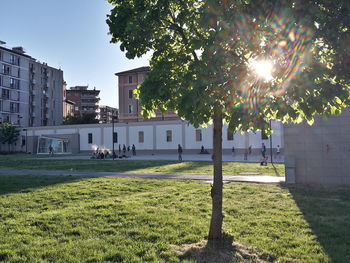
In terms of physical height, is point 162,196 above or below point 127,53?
below

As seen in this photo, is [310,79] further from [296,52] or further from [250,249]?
[250,249]

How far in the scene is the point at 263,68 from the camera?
12.0ft

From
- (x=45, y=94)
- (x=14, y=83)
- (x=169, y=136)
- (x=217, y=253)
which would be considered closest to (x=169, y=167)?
(x=217, y=253)

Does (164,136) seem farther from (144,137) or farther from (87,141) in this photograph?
(87,141)

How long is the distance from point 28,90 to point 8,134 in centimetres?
2325

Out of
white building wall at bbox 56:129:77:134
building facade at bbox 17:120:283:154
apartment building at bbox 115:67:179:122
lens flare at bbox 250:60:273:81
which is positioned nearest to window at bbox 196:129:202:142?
building facade at bbox 17:120:283:154

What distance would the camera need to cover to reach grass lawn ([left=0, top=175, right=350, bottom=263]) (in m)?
4.95

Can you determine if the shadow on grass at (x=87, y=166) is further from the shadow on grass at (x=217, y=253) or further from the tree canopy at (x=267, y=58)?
the tree canopy at (x=267, y=58)

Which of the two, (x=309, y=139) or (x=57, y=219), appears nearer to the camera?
(x=57, y=219)

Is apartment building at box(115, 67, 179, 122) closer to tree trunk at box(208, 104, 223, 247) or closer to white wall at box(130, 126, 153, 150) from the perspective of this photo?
white wall at box(130, 126, 153, 150)

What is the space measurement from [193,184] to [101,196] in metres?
4.21

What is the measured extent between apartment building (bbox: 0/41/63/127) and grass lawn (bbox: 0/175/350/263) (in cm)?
7134

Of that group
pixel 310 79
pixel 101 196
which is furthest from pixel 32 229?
pixel 310 79

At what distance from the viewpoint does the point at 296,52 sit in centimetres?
330
